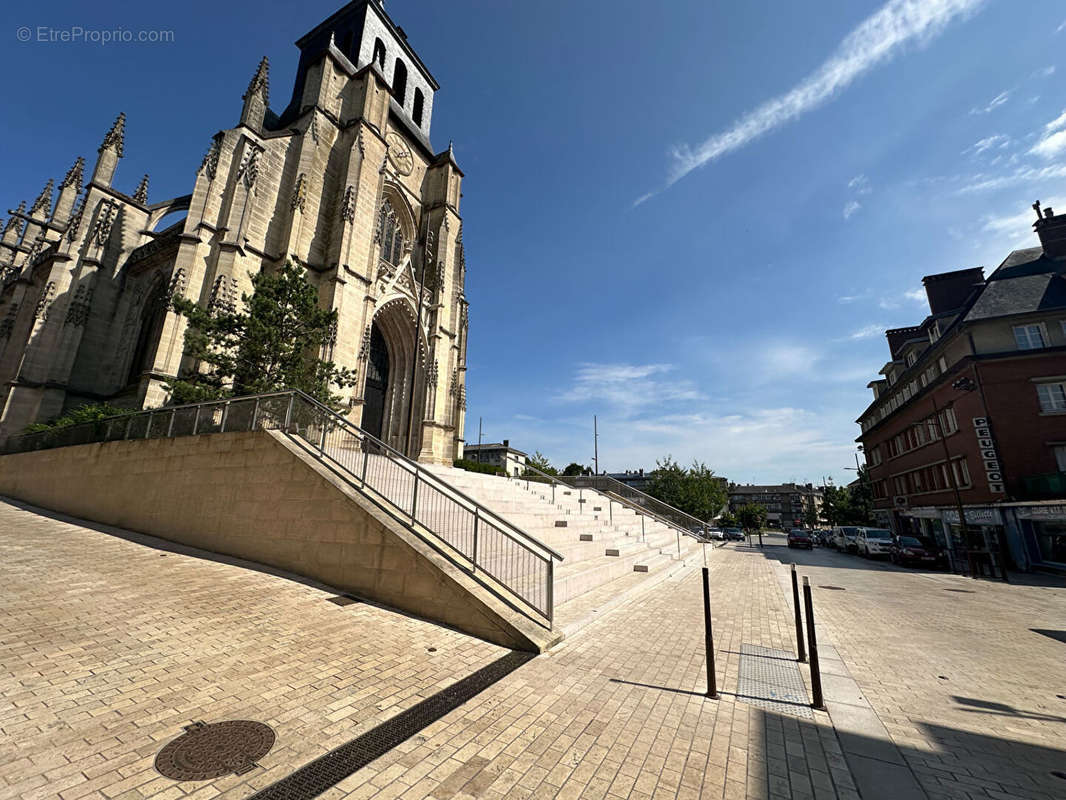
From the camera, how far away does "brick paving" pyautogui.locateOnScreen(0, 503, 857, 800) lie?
2.66 metres

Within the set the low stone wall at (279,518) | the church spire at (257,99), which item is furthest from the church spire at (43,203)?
the low stone wall at (279,518)

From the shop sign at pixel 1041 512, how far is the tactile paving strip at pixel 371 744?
2294 centimetres

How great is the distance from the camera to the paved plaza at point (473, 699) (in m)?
2.71

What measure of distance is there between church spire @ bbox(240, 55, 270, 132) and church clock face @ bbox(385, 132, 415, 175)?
615 cm

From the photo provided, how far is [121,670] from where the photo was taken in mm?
3812

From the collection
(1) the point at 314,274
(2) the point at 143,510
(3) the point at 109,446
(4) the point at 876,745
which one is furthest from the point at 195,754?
(1) the point at 314,274

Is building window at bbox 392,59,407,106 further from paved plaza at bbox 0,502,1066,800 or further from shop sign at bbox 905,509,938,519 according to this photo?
shop sign at bbox 905,509,938,519

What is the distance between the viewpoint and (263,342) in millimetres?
12852

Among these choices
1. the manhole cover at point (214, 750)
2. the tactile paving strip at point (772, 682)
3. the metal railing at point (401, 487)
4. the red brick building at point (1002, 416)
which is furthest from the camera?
the red brick building at point (1002, 416)

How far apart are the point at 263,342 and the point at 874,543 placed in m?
28.3

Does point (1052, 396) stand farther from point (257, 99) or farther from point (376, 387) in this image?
point (257, 99)

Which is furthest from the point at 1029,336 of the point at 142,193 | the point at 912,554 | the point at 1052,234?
the point at 142,193

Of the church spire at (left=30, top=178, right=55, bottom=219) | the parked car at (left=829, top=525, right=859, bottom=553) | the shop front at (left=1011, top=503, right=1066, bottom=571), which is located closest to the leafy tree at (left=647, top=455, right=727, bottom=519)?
the parked car at (left=829, top=525, right=859, bottom=553)

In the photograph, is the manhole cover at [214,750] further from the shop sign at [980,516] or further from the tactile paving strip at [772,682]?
the shop sign at [980,516]
